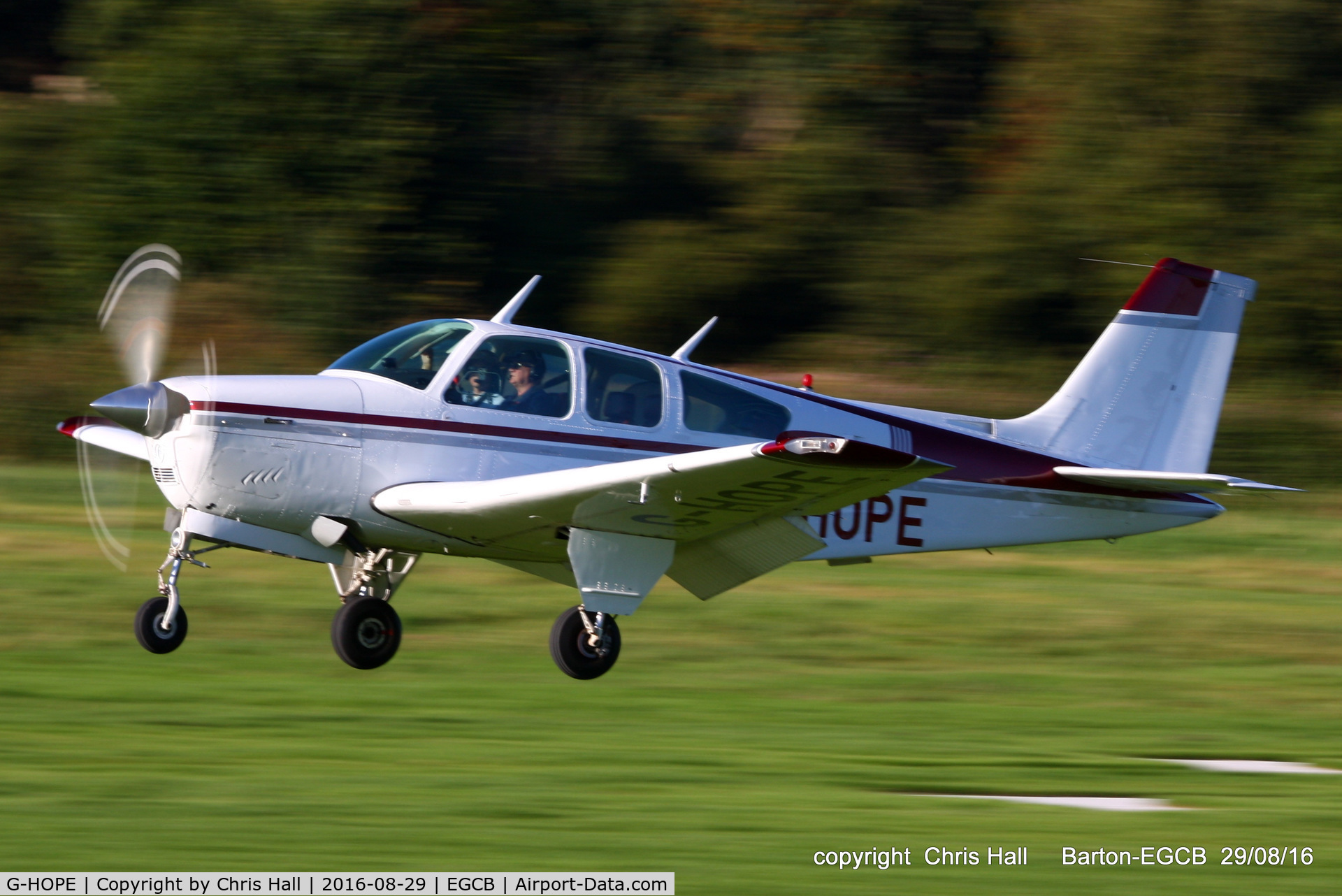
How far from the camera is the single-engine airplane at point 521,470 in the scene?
770 cm

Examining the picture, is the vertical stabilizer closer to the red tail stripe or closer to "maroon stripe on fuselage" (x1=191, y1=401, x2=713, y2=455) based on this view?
the red tail stripe

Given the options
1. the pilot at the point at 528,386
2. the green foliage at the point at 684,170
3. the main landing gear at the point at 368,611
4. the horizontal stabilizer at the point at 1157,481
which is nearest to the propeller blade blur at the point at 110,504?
the green foliage at the point at 684,170

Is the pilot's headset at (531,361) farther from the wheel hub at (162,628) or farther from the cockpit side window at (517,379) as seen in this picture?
the wheel hub at (162,628)

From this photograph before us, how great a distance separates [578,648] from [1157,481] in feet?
12.4

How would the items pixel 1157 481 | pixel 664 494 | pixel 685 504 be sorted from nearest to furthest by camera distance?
pixel 664 494 < pixel 685 504 < pixel 1157 481

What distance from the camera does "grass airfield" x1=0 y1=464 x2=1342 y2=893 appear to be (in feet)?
18.6

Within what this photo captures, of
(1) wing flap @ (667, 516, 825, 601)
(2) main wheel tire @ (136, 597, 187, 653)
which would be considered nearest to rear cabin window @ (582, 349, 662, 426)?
(1) wing flap @ (667, 516, 825, 601)

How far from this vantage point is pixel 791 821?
617 cm

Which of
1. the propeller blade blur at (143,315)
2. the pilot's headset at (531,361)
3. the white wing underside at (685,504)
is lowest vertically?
the white wing underside at (685,504)

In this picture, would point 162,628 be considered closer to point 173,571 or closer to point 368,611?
point 173,571

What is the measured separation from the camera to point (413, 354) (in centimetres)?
829

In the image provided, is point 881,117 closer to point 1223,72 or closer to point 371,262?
point 1223,72

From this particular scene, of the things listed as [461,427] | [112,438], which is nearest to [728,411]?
[461,427]

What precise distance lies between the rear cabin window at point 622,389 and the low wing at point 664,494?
0.68 metres
